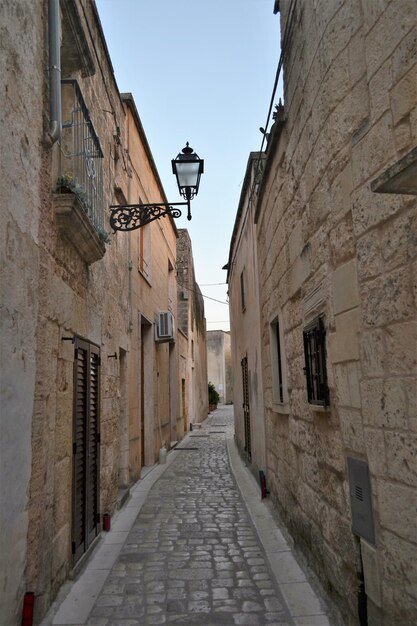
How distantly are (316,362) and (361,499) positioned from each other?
121cm

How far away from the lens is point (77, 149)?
4.52 metres

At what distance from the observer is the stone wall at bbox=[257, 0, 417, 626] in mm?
2398

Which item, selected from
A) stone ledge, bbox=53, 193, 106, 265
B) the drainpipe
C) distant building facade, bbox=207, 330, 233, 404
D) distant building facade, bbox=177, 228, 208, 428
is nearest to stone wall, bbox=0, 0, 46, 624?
the drainpipe

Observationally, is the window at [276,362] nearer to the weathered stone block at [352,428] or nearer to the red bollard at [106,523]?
the red bollard at [106,523]

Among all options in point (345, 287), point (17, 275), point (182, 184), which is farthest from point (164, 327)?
point (345, 287)

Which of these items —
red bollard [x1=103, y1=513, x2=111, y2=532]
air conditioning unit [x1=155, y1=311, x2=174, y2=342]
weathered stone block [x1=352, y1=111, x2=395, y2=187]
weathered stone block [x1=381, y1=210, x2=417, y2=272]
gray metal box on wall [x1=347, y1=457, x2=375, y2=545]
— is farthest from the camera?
air conditioning unit [x1=155, y1=311, x2=174, y2=342]

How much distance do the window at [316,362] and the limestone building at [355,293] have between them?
0.01 metres

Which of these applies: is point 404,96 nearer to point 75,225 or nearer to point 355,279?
point 355,279

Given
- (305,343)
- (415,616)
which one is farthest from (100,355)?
(415,616)

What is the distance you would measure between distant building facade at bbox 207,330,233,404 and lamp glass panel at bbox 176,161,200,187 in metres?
40.1

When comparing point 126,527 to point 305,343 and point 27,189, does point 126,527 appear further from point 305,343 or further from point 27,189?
point 27,189

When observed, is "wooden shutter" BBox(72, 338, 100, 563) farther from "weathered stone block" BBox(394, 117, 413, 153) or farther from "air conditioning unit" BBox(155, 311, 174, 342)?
"air conditioning unit" BBox(155, 311, 174, 342)

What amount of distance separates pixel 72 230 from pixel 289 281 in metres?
2.16

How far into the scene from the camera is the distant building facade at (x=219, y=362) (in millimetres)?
45875
